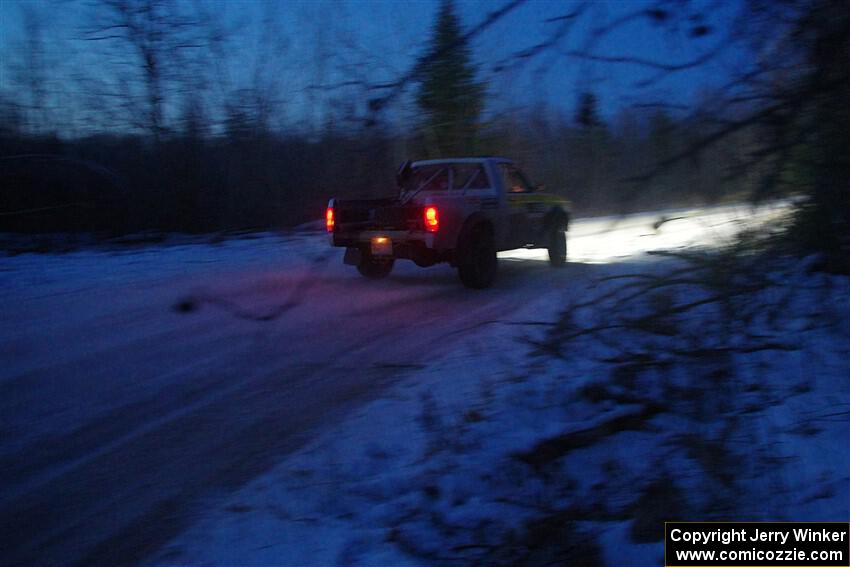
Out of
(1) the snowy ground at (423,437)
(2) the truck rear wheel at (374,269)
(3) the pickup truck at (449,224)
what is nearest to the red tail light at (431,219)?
(3) the pickup truck at (449,224)

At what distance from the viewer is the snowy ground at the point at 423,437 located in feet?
13.2

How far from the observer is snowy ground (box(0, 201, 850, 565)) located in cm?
403

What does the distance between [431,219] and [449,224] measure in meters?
0.29

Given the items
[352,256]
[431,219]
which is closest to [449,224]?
[431,219]

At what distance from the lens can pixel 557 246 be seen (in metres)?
14.0

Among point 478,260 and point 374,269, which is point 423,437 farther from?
point 374,269

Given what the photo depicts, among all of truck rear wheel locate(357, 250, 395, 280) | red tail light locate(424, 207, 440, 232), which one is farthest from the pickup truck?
truck rear wheel locate(357, 250, 395, 280)

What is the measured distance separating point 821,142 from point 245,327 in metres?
6.71

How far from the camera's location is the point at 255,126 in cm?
466

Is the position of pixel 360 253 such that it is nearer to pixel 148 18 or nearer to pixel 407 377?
pixel 407 377

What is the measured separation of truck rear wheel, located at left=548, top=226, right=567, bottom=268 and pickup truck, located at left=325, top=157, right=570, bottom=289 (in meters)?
1.19

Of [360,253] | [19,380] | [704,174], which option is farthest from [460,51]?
[360,253]

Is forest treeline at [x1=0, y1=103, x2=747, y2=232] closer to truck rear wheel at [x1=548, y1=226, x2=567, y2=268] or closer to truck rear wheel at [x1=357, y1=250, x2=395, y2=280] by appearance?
truck rear wheel at [x1=357, y1=250, x2=395, y2=280]

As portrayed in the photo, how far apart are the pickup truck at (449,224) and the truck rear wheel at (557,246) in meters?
1.19
